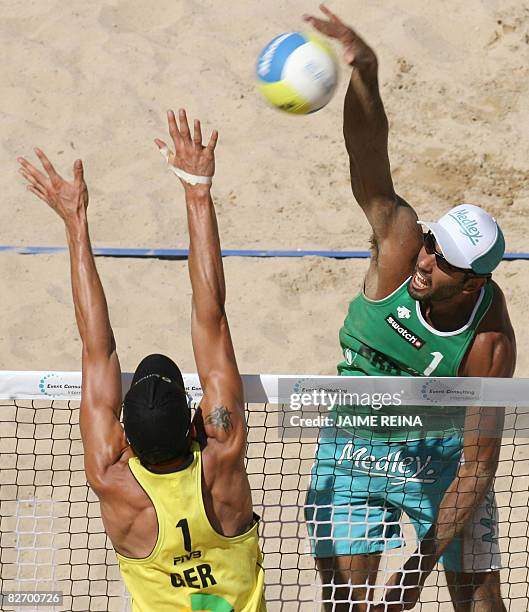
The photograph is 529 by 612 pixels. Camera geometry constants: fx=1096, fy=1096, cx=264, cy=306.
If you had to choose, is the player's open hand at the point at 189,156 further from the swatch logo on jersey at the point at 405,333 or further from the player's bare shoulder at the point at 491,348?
the player's bare shoulder at the point at 491,348

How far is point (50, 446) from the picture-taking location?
5500mm

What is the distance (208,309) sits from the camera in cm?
371

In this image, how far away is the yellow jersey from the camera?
11.1 ft

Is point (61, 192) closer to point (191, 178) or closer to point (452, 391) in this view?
point (191, 178)

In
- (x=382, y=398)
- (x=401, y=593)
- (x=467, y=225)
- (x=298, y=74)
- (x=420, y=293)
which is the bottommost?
(x=401, y=593)

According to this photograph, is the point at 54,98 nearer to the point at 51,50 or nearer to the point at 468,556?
the point at 51,50

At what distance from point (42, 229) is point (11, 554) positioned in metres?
2.37

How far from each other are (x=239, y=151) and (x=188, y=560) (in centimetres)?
416

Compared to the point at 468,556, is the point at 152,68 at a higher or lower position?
higher

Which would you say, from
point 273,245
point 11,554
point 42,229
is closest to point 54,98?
point 42,229

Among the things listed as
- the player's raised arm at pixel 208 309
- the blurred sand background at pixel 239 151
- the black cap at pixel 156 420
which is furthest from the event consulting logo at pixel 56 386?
the blurred sand background at pixel 239 151

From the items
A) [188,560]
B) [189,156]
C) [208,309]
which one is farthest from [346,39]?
[188,560]

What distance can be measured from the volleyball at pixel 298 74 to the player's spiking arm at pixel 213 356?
1.51 feet

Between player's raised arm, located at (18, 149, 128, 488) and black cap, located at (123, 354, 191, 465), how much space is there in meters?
0.17
